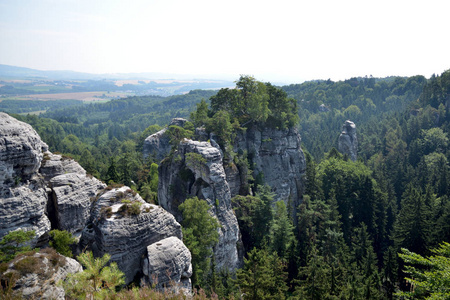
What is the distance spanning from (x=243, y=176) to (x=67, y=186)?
79.5ft

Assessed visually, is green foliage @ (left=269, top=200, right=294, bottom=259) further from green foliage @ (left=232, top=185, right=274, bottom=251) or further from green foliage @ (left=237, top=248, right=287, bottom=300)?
green foliage @ (left=237, top=248, right=287, bottom=300)

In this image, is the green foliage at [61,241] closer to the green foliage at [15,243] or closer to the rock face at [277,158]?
the green foliage at [15,243]

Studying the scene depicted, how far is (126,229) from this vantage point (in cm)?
1986

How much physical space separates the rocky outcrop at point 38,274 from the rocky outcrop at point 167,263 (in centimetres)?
499

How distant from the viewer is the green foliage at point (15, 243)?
18188 millimetres

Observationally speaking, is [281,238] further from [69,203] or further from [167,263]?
[69,203]

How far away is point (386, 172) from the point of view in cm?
6725

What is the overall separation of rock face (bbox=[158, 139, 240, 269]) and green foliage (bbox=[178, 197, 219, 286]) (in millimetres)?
3354

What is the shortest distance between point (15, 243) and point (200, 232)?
15.1 metres

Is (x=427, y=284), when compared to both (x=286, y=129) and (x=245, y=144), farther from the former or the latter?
(x=286, y=129)

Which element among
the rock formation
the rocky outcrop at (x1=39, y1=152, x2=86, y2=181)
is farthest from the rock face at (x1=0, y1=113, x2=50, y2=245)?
the rocky outcrop at (x1=39, y1=152, x2=86, y2=181)

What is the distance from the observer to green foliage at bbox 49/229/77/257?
20.7 metres

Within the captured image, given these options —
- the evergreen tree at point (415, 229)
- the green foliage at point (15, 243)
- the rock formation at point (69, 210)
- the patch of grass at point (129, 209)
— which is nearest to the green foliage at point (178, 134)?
the rock formation at point (69, 210)

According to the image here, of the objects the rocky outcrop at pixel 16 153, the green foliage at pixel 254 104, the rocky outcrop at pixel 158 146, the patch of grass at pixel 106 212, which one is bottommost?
the rocky outcrop at pixel 158 146
